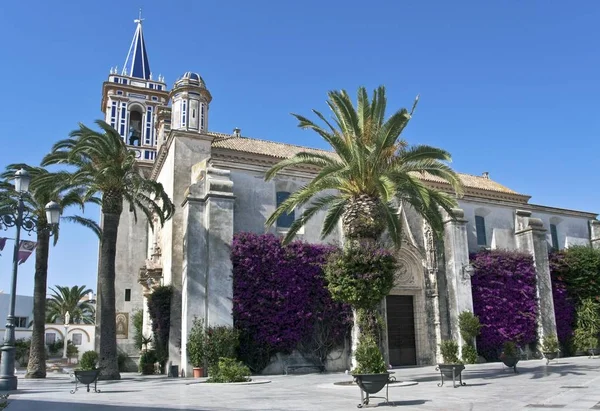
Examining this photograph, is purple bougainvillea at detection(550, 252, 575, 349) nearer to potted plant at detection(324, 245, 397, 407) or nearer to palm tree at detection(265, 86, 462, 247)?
palm tree at detection(265, 86, 462, 247)

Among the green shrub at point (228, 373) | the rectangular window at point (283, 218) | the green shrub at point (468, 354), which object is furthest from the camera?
the green shrub at point (468, 354)

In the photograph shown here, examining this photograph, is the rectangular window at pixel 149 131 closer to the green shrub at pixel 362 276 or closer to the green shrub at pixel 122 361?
the green shrub at pixel 122 361

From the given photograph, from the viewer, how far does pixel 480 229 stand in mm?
32906

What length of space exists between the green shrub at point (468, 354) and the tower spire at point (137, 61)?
40.2m

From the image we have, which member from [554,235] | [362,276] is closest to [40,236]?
[362,276]

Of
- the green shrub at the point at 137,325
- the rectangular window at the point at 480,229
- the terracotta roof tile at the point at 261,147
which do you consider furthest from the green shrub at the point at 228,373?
the rectangular window at the point at 480,229

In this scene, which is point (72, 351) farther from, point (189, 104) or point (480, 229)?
point (480, 229)

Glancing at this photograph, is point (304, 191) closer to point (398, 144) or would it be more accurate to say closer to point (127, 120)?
point (398, 144)

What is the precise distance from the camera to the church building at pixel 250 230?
23.7 m

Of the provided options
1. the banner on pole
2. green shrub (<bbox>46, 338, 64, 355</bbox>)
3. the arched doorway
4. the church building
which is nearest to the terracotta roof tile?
the church building

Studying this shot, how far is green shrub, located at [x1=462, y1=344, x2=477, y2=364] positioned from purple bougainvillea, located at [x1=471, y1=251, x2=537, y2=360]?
171 cm

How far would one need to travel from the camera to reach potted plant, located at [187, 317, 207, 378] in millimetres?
21859

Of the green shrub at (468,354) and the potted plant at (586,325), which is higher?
the potted plant at (586,325)

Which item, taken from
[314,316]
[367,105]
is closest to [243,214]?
[314,316]
